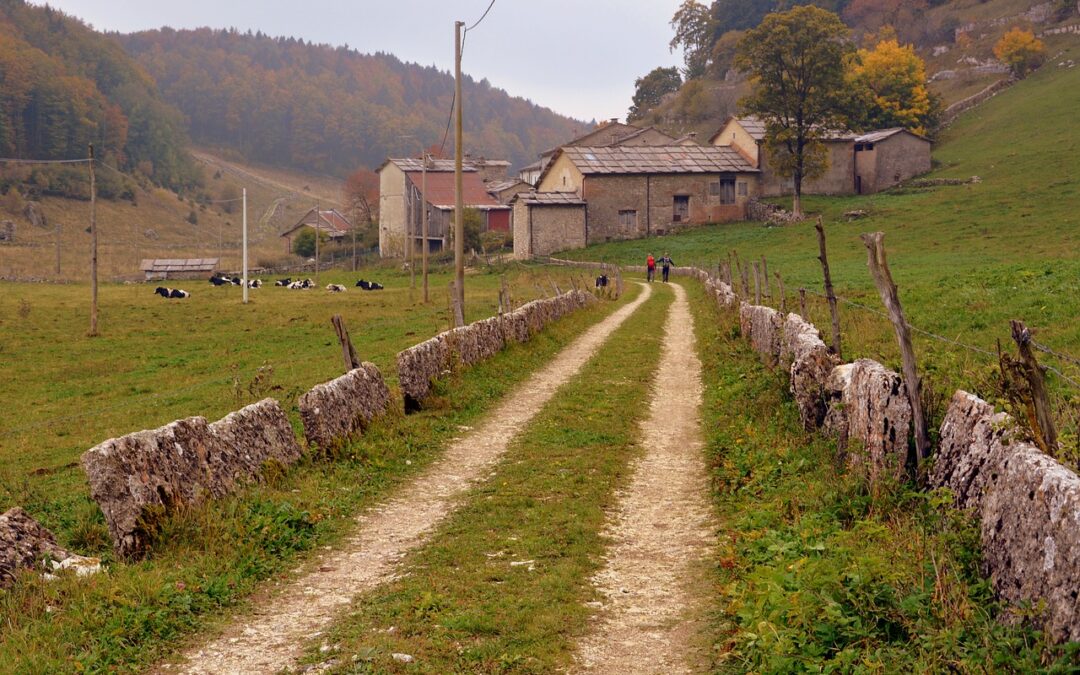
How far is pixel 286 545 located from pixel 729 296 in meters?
24.8

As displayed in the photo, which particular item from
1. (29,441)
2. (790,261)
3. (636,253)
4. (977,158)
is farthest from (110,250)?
(29,441)

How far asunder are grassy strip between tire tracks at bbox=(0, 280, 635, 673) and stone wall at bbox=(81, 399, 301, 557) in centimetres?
20

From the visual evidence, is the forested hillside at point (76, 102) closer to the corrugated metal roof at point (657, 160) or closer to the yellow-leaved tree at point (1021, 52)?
the corrugated metal roof at point (657, 160)

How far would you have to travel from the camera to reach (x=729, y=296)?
106ft

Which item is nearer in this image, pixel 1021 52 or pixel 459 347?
pixel 459 347

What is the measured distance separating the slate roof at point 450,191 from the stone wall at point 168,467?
76.9m

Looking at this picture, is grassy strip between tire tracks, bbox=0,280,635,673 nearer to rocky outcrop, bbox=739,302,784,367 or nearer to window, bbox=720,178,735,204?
rocky outcrop, bbox=739,302,784,367

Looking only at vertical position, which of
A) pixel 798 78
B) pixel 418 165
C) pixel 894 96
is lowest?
pixel 418 165

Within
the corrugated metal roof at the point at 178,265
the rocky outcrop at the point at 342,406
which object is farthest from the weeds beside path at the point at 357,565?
the corrugated metal roof at the point at 178,265

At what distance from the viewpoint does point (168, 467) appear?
30.9 ft

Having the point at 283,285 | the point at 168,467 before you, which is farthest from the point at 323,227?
the point at 168,467

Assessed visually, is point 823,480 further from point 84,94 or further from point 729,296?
point 84,94

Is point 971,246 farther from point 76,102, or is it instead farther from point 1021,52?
point 76,102

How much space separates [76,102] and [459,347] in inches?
5454
